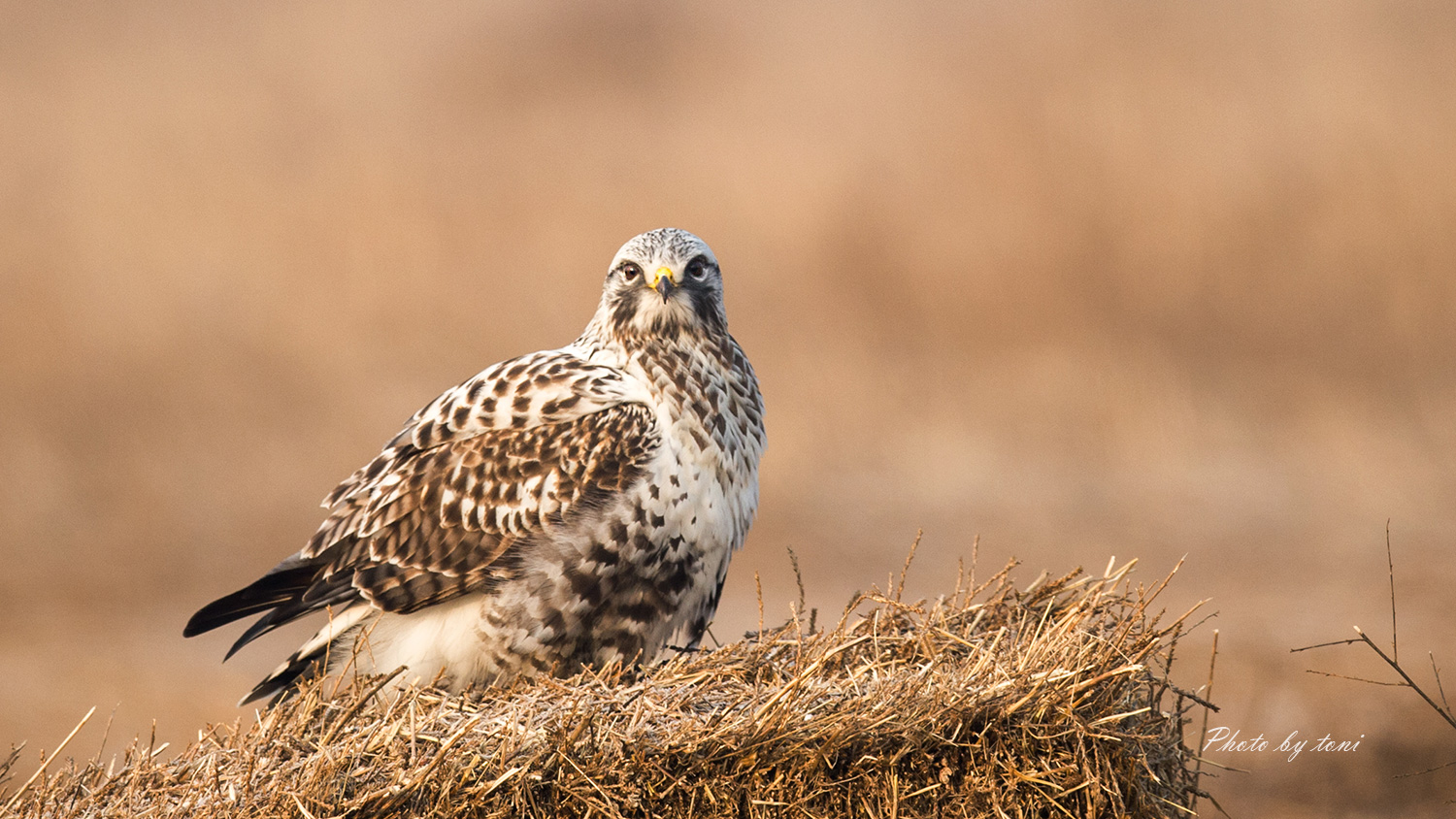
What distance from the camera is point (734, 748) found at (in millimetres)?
1869

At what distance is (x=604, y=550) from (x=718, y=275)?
0.71m

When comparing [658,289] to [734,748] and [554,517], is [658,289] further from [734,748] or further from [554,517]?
[734,748]

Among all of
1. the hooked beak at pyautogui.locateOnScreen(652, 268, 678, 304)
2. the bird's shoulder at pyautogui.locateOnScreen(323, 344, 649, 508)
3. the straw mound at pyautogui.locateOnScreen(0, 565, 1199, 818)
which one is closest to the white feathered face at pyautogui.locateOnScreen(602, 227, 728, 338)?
the hooked beak at pyautogui.locateOnScreen(652, 268, 678, 304)

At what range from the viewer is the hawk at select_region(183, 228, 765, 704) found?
2320mm

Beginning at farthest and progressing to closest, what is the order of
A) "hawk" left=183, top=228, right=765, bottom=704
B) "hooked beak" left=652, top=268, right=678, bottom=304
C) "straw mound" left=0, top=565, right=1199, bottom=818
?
1. "hooked beak" left=652, top=268, right=678, bottom=304
2. "hawk" left=183, top=228, right=765, bottom=704
3. "straw mound" left=0, top=565, right=1199, bottom=818

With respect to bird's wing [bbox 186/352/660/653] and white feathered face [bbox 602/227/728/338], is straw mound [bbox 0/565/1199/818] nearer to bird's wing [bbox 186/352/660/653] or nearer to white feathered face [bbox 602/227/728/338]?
bird's wing [bbox 186/352/660/653]

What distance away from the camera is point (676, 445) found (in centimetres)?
239

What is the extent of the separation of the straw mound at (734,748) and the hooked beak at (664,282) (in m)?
0.77

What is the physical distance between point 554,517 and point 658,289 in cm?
51

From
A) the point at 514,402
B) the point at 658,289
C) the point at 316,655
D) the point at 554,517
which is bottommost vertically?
the point at 316,655

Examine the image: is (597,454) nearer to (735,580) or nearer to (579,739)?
(579,739)

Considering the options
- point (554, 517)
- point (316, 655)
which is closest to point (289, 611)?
point (316, 655)

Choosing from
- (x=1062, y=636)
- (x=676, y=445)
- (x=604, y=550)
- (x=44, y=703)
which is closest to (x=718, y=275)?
(x=676, y=445)

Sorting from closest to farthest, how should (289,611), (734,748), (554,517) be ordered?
(734,748)
(554,517)
(289,611)
